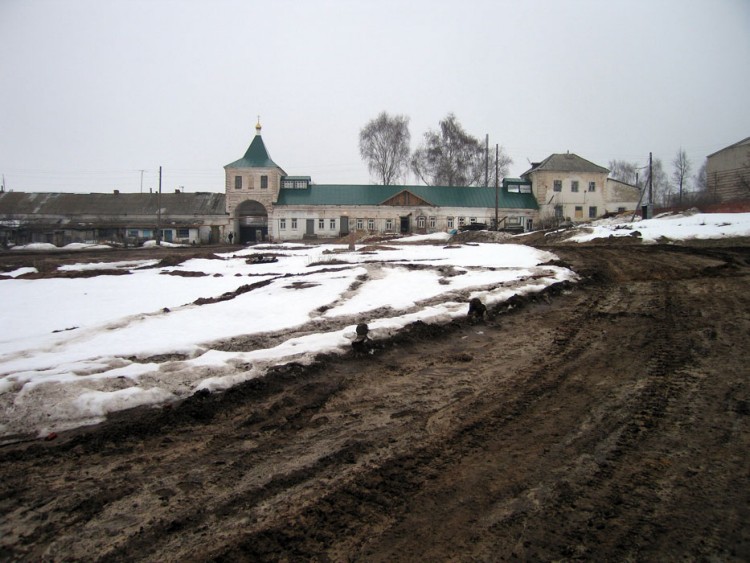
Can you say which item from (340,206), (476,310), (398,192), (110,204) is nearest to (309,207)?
(340,206)

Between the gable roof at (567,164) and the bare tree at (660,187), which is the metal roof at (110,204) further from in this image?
the bare tree at (660,187)

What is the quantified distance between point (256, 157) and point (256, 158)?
0.21m

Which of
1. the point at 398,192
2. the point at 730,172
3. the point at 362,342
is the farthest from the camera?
the point at 398,192

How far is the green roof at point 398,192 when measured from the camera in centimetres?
5462

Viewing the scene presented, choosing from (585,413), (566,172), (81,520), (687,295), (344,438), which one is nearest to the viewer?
(81,520)

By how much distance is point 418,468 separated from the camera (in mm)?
2832

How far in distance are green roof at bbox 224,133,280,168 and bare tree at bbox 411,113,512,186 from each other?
68.2ft

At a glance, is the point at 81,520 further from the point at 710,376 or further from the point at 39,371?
the point at 710,376

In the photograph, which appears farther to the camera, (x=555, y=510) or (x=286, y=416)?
(x=286, y=416)

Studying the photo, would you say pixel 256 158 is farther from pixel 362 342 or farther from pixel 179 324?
pixel 362 342

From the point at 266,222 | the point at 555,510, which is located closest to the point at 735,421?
the point at 555,510

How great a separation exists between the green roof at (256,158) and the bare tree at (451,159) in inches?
818

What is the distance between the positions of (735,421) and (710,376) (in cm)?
111

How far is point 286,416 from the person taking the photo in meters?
3.78
